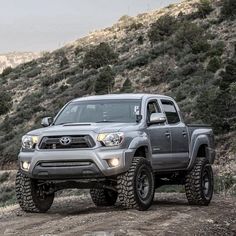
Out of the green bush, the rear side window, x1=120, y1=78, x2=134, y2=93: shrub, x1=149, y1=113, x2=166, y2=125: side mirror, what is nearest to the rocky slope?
x1=120, y1=78, x2=134, y2=93: shrub

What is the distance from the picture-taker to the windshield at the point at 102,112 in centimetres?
1055

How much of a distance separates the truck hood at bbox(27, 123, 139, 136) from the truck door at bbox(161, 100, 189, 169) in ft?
4.63

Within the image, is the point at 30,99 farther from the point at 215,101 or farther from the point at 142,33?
the point at 215,101

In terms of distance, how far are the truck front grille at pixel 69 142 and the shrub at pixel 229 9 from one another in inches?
1568

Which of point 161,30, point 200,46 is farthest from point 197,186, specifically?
point 161,30

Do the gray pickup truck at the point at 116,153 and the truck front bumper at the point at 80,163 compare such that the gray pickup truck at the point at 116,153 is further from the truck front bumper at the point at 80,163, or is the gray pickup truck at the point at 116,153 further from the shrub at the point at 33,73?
the shrub at the point at 33,73

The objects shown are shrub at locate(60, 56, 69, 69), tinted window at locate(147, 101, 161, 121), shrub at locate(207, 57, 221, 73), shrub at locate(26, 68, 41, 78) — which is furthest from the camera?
shrub at locate(26, 68, 41, 78)

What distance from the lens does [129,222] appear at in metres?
8.69

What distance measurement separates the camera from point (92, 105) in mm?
11000

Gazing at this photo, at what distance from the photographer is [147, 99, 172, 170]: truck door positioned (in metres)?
10.5

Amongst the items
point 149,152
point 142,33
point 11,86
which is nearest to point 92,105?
point 149,152

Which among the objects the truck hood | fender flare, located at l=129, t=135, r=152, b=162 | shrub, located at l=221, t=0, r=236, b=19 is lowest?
fender flare, located at l=129, t=135, r=152, b=162

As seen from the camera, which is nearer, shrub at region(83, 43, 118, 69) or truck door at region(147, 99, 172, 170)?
truck door at region(147, 99, 172, 170)

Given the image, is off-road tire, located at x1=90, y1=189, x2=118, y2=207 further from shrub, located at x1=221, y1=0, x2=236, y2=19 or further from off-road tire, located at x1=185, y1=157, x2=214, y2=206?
shrub, located at x1=221, y1=0, x2=236, y2=19
